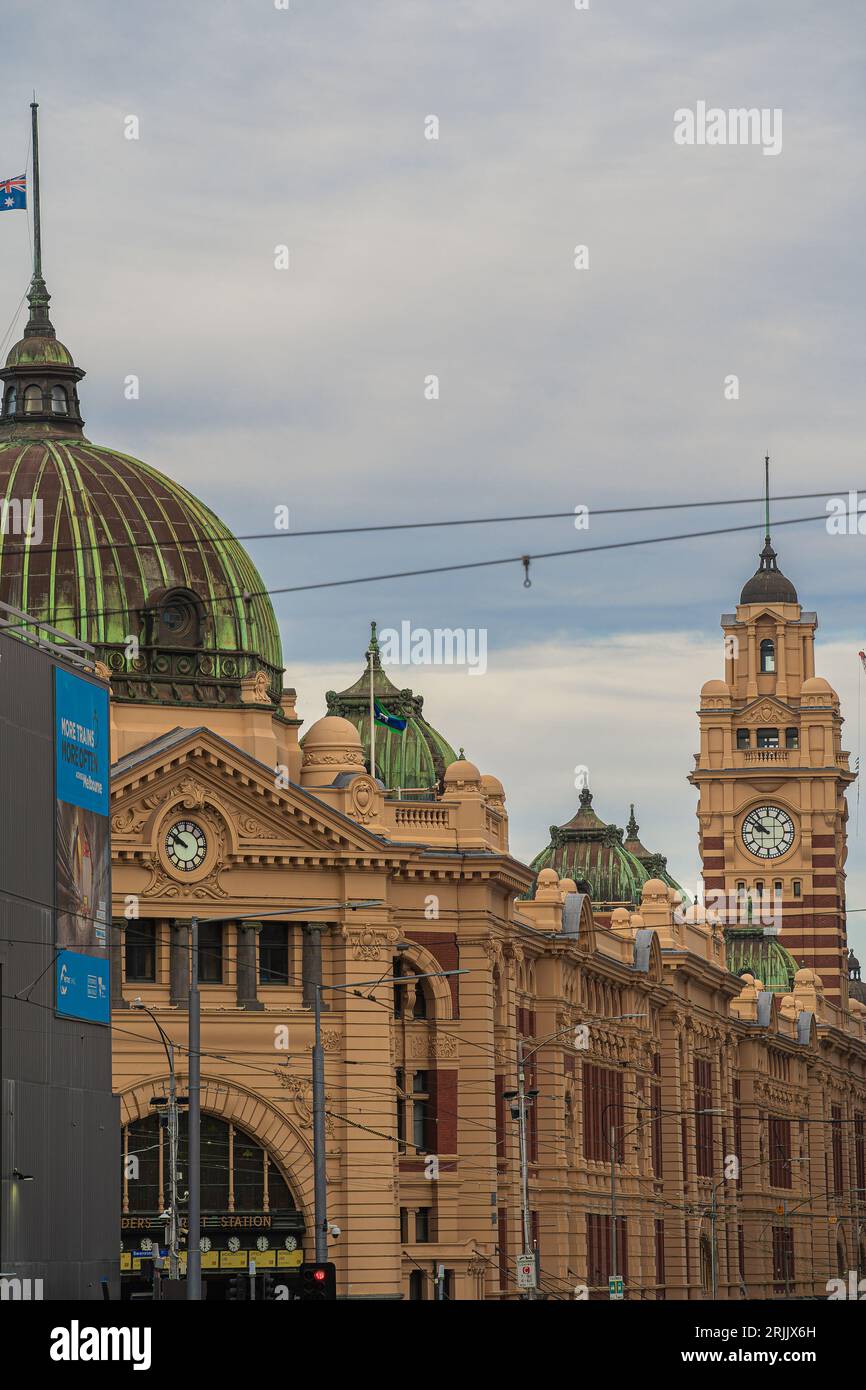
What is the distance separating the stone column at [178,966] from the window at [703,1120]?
1693 inches

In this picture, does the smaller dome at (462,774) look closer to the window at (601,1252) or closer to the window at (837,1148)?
the window at (601,1252)

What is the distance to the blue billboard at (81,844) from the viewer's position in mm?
59969

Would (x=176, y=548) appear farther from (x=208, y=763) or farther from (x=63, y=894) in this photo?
(x=63, y=894)

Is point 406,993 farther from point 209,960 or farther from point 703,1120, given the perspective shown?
point 703,1120

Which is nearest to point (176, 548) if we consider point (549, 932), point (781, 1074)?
point (549, 932)

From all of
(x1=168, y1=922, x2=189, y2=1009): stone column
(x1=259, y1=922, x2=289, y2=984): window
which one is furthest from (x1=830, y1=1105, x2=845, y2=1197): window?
(x1=168, y1=922, x2=189, y2=1009): stone column

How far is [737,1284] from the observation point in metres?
132

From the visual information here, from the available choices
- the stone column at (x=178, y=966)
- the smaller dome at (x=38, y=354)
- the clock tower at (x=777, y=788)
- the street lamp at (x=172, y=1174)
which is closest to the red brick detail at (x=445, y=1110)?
the stone column at (x=178, y=966)

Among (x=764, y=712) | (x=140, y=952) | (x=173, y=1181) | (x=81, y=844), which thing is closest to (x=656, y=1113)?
(x=140, y=952)

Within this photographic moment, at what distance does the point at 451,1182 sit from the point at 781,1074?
63.7 m

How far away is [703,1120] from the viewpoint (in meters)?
129

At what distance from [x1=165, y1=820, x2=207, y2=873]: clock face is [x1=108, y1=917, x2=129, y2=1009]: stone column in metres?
2.23

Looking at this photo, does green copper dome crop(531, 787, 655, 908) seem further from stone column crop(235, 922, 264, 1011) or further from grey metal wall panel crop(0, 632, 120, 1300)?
grey metal wall panel crop(0, 632, 120, 1300)

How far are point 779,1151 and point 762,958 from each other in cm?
1948
